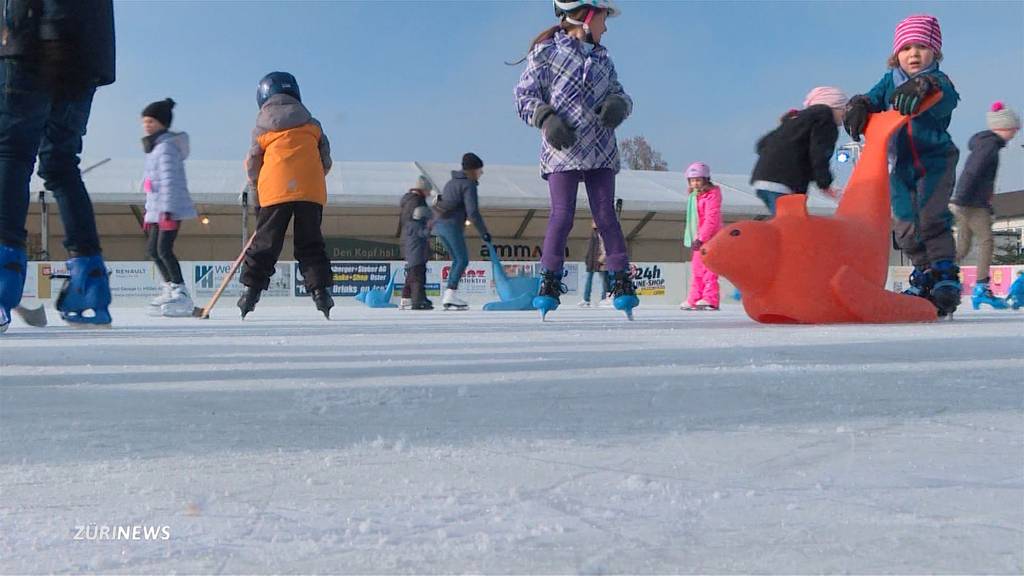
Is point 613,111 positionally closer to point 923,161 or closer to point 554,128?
point 554,128

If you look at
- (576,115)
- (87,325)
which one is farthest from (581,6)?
(87,325)

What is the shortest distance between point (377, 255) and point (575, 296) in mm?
11936

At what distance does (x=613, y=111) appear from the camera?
337 centimetres

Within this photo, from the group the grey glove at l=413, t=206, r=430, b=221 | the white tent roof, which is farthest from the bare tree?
the grey glove at l=413, t=206, r=430, b=221

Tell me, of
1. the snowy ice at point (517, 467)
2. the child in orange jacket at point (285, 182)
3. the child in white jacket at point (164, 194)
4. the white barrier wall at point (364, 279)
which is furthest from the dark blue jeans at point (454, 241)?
the snowy ice at point (517, 467)

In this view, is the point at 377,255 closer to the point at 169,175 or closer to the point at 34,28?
the point at 169,175

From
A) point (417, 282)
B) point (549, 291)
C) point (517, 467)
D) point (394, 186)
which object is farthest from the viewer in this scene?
point (394, 186)

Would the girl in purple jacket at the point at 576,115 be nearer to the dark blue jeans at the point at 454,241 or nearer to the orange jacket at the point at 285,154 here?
the orange jacket at the point at 285,154

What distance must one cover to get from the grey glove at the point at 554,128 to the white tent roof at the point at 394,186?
53.2 ft

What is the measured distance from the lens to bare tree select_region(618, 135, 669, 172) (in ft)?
128

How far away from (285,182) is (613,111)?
62.9 inches

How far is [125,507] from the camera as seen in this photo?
710 millimetres

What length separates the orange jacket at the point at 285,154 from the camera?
3910mm

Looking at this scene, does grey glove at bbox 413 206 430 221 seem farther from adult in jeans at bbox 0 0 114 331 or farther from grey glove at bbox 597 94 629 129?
adult in jeans at bbox 0 0 114 331
